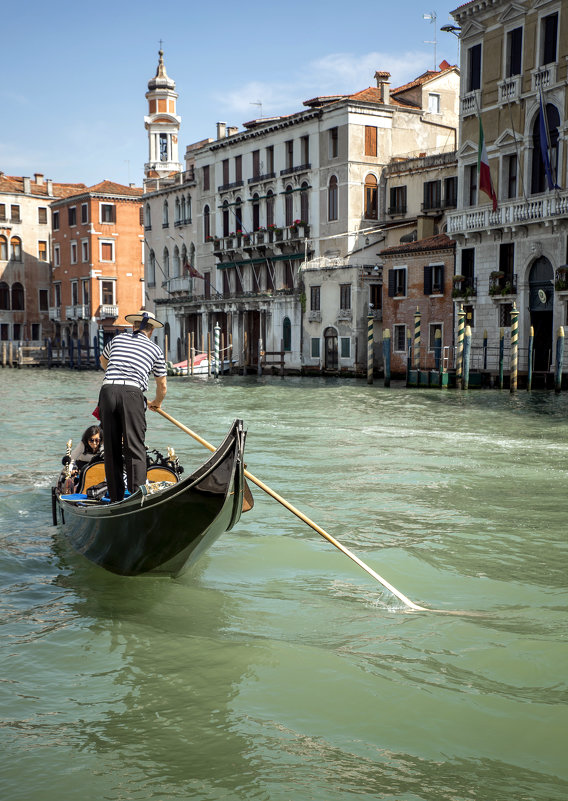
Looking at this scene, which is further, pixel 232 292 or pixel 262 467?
pixel 232 292

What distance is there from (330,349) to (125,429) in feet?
81.7

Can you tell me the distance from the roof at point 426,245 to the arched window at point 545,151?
3.34m

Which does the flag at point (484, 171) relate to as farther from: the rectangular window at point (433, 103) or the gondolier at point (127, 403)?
the gondolier at point (127, 403)

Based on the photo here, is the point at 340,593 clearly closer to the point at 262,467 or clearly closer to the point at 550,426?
the point at 262,467

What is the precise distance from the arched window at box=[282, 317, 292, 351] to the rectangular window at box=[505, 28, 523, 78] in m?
Result: 12.2

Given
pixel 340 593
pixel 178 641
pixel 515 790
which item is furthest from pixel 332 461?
pixel 515 790

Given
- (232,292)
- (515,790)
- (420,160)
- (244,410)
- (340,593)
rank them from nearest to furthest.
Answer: (515,790) → (340,593) → (244,410) → (420,160) → (232,292)

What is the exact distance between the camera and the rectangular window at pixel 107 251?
141 ft

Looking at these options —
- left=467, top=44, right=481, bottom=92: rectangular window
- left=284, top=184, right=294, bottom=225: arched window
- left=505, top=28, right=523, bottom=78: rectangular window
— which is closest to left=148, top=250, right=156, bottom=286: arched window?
left=284, top=184, right=294, bottom=225: arched window

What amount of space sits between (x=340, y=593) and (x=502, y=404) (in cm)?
1304

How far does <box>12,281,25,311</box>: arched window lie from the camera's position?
151 ft

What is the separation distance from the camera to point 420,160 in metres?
28.3

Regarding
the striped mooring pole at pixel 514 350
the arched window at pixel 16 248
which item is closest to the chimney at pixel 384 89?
the striped mooring pole at pixel 514 350

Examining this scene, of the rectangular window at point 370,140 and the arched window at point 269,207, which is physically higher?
the rectangular window at point 370,140
